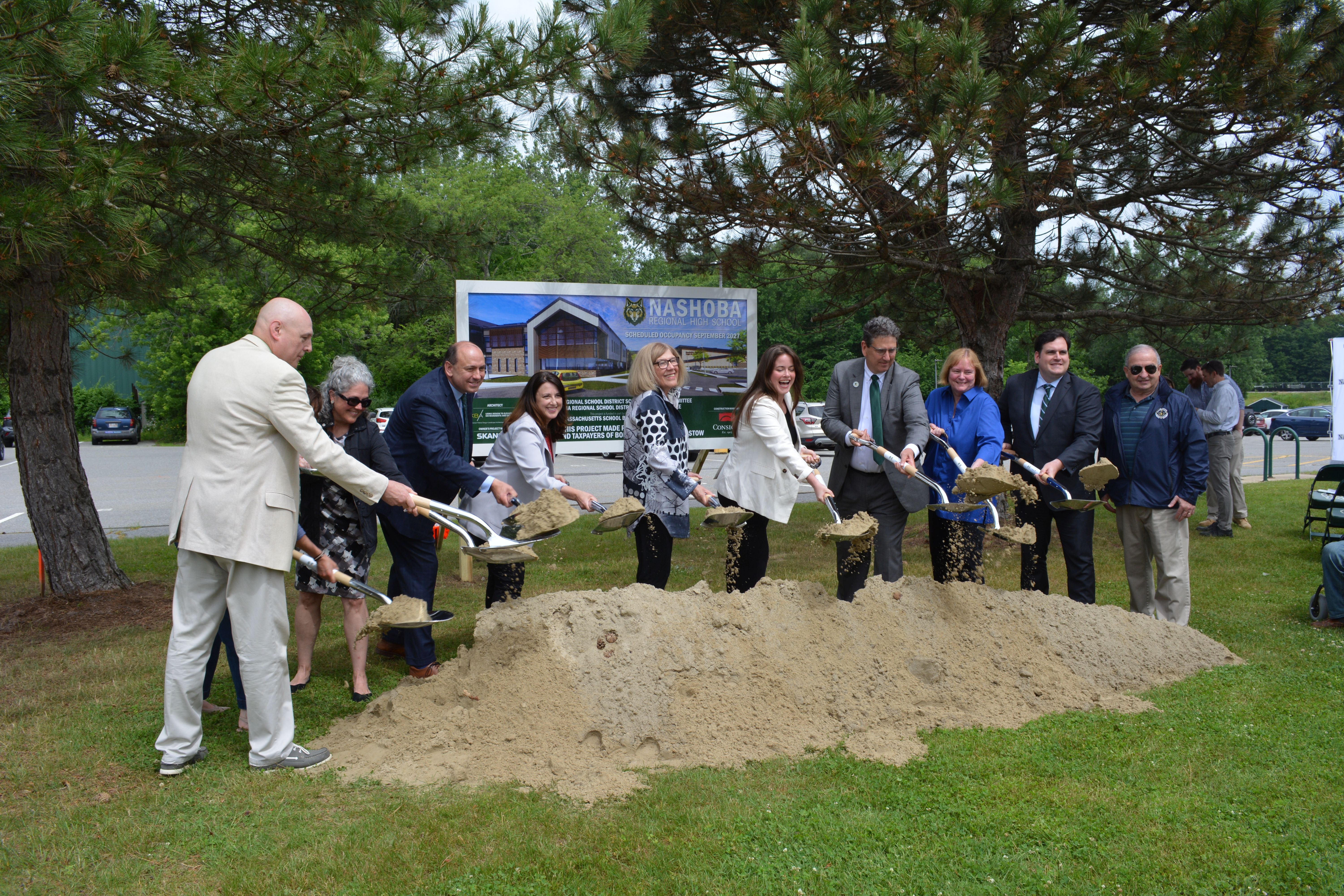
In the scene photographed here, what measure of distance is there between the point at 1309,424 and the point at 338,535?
35.7m

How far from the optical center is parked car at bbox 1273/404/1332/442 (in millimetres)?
31219

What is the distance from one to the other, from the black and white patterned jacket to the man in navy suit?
796 mm

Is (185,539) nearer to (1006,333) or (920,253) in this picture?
(920,253)

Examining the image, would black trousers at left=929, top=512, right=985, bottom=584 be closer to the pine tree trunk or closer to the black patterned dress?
the black patterned dress

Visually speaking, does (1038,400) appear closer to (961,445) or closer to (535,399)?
(961,445)

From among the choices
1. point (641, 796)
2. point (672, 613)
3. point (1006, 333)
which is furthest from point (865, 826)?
point (1006, 333)

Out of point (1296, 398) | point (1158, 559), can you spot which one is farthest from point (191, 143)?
point (1296, 398)

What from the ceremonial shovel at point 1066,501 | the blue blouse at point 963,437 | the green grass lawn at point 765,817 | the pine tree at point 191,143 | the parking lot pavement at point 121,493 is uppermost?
the pine tree at point 191,143

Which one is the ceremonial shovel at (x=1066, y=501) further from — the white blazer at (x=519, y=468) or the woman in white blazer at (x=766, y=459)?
the white blazer at (x=519, y=468)

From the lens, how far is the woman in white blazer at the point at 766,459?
5168mm

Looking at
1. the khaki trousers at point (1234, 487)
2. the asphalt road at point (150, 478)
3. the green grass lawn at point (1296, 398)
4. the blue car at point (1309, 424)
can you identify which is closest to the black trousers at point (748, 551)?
the asphalt road at point (150, 478)

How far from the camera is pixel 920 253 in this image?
8.13m

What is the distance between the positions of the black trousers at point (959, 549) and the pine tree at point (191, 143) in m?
3.74

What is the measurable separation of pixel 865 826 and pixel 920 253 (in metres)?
5.99
